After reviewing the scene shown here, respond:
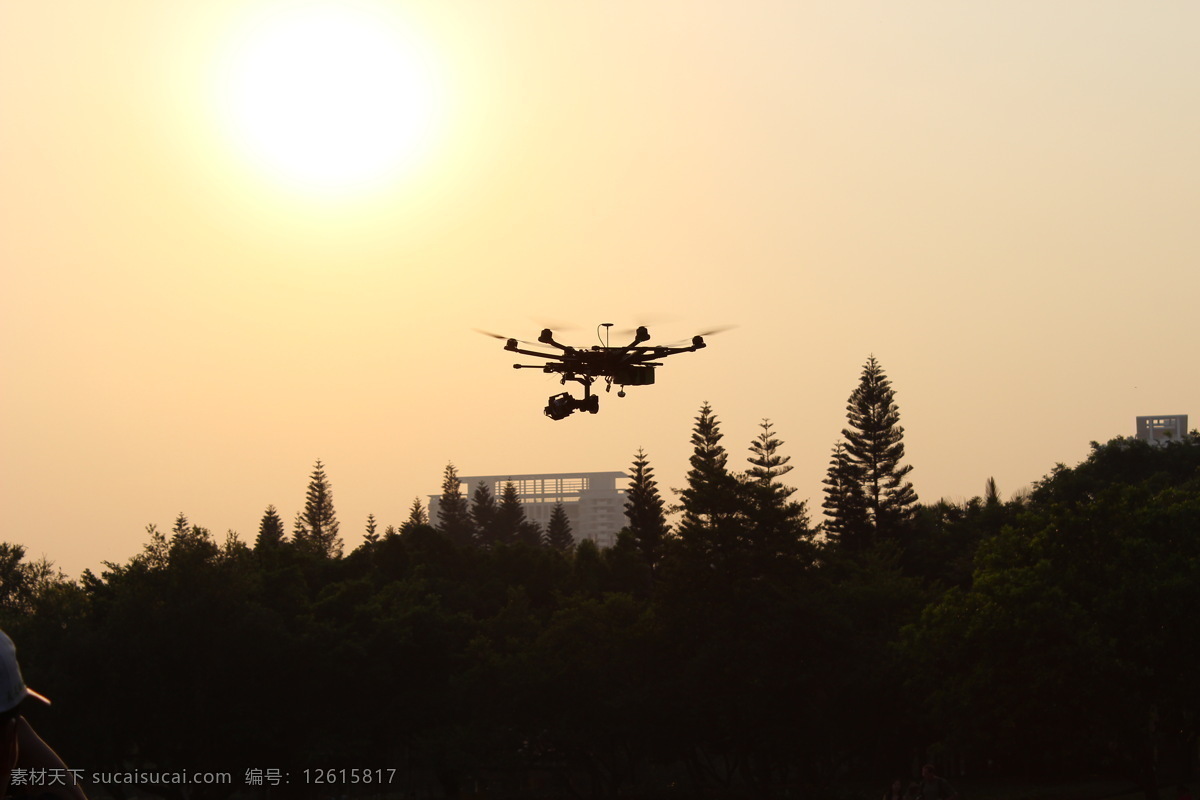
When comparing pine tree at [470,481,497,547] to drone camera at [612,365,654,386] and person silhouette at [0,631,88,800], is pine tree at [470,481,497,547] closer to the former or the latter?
drone camera at [612,365,654,386]

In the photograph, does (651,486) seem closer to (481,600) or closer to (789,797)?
(481,600)

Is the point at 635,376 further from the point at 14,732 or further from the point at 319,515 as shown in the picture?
the point at 319,515

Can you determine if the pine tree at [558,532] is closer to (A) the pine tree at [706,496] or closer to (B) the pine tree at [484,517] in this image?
(B) the pine tree at [484,517]

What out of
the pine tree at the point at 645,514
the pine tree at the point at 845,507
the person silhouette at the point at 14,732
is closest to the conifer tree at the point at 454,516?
the pine tree at the point at 645,514

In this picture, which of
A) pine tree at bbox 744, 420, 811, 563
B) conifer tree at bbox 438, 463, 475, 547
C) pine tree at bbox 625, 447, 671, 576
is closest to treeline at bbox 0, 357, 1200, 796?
pine tree at bbox 744, 420, 811, 563

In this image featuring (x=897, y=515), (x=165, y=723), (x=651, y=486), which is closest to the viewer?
(x=165, y=723)

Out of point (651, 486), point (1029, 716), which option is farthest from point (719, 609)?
point (651, 486)

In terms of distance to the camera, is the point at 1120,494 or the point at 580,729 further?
the point at 580,729
